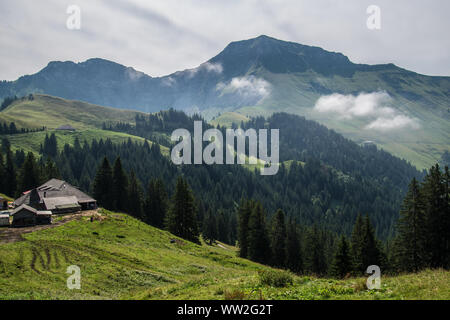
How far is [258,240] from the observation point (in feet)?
215

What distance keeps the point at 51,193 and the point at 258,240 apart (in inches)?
2052

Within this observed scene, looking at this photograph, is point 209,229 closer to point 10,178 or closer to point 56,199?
point 56,199

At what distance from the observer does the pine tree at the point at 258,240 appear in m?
65.2

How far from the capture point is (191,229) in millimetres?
74875

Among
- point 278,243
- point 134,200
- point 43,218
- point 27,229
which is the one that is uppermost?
A: point 43,218

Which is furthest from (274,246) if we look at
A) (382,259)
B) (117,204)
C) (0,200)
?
(0,200)

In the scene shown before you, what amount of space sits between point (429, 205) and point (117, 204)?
71514 mm

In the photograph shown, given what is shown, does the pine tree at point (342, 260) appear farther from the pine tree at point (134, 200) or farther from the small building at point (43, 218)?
the pine tree at point (134, 200)

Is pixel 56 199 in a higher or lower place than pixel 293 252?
higher

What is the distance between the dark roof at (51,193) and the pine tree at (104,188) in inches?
183

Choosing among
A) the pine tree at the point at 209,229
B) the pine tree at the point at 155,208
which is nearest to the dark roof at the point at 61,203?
the pine tree at the point at 155,208

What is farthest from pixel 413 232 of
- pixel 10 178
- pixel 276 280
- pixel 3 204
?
pixel 10 178

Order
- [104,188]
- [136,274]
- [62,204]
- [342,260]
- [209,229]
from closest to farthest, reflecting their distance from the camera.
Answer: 1. [136,274]
2. [342,260]
3. [62,204]
4. [104,188]
5. [209,229]
